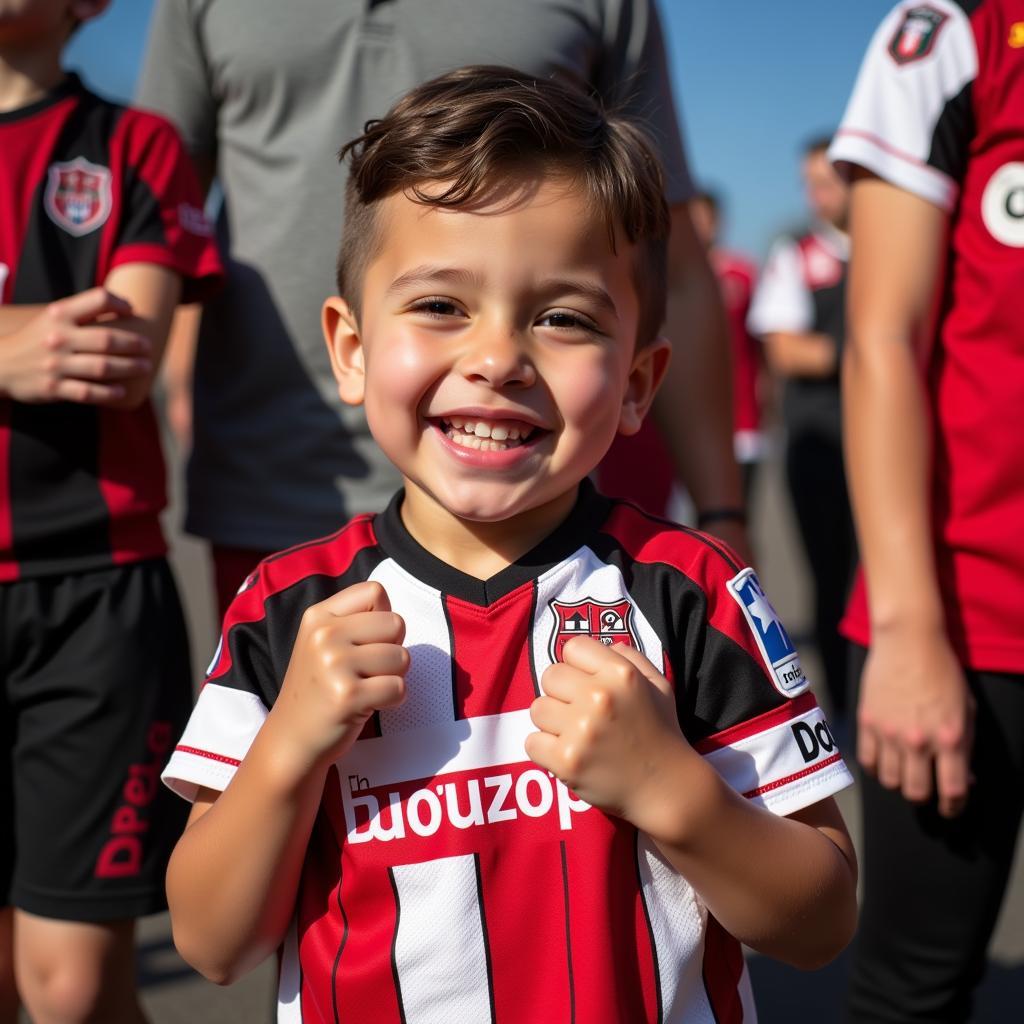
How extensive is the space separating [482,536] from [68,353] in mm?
823

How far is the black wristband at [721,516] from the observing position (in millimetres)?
2229

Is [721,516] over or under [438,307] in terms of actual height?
under

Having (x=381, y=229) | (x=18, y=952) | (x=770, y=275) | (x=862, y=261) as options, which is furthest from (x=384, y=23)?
(x=770, y=275)

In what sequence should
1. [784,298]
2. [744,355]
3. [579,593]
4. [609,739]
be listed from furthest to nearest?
[744,355] < [784,298] < [579,593] < [609,739]

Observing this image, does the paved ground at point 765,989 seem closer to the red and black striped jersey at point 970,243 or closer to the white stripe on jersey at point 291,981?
the red and black striped jersey at point 970,243

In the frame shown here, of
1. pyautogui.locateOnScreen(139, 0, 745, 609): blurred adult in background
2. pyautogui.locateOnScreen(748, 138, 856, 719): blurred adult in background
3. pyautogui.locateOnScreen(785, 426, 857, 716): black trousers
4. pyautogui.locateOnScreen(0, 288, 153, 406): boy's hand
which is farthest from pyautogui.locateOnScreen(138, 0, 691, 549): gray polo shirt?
pyautogui.locateOnScreen(785, 426, 857, 716): black trousers

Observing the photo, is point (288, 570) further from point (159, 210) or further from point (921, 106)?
point (921, 106)

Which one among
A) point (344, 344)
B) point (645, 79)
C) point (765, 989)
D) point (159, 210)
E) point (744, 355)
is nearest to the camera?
point (344, 344)

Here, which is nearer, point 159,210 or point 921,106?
Result: point 921,106

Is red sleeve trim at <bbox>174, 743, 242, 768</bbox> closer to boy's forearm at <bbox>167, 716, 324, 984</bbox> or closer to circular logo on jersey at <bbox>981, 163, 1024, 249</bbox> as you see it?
boy's forearm at <bbox>167, 716, 324, 984</bbox>

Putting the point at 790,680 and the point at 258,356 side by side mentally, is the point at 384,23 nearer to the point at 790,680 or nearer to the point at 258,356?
the point at 258,356

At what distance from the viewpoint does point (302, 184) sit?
6.99ft

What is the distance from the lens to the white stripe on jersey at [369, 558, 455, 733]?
1451 mm

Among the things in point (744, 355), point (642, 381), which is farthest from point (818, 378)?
point (642, 381)
